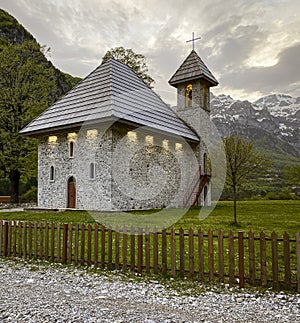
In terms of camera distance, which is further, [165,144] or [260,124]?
[260,124]

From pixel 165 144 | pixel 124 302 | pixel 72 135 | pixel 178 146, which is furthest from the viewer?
pixel 178 146

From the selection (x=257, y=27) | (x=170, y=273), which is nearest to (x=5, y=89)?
(x=257, y=27)

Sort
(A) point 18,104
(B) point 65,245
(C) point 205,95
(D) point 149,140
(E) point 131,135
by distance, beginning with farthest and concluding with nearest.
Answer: (C) point 205,95 → (A) point 18,104 → (D) point 149,140 → (E) point 131,135 → (B) point 65,245

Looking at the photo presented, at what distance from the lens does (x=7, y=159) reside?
23.5 metres

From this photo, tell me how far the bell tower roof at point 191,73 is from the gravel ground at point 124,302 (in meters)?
21.3

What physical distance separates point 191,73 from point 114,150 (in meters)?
11.5

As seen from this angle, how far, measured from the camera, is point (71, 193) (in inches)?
733

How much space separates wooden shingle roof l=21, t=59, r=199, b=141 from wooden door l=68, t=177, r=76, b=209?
10.1 feet

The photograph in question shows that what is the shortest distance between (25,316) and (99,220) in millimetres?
9411

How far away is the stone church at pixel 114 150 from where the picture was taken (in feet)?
56.1

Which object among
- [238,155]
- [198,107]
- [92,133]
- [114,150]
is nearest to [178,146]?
[198,107]

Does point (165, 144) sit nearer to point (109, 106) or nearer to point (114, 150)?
point (114, 150)

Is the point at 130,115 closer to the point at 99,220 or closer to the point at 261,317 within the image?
the point at 99,220

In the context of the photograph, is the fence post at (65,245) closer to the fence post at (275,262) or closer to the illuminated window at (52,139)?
the fence post at (275,262)
